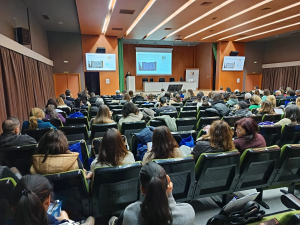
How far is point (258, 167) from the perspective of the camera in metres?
1.96

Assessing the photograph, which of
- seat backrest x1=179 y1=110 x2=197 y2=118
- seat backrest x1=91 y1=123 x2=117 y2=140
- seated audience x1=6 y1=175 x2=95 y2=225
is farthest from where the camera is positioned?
seat backrest x1=179 y1=110 x2=197 y2=118

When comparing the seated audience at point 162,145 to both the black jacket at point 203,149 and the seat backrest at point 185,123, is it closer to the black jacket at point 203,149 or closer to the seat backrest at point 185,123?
the black jacket at point 203,149

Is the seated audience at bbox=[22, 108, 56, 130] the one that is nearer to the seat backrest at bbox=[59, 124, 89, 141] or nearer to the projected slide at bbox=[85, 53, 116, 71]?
the seat backrest at bbox=[59, 124, 89, 141]

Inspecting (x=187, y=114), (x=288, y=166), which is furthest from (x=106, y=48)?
(x=288, y=166)

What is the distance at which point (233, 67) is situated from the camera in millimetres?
13789

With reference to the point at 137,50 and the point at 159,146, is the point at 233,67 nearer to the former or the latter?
the point at 137,50

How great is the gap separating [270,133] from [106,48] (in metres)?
10.5

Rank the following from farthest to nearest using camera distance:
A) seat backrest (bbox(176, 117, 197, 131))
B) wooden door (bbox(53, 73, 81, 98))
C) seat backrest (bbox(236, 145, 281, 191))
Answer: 1. wooden door (bbox(53, 73, 81, 98))
2. seat backrest (bbox(176, 117, 197, 131))
3. seat backrest (bbox(236, 145, 281, 191))

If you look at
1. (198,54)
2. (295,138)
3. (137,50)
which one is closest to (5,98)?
(295,138)

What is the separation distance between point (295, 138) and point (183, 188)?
2.32 meters

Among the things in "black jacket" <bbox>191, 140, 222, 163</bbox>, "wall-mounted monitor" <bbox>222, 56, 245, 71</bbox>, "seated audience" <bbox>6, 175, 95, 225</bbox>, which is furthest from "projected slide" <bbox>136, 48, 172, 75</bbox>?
"seated audience" <bbox>6, 175, 95, 225</bbox>

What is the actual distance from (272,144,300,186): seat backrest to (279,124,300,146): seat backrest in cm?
94

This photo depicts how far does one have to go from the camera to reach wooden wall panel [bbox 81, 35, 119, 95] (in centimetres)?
1116

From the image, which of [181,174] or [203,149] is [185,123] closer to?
[203,149]
